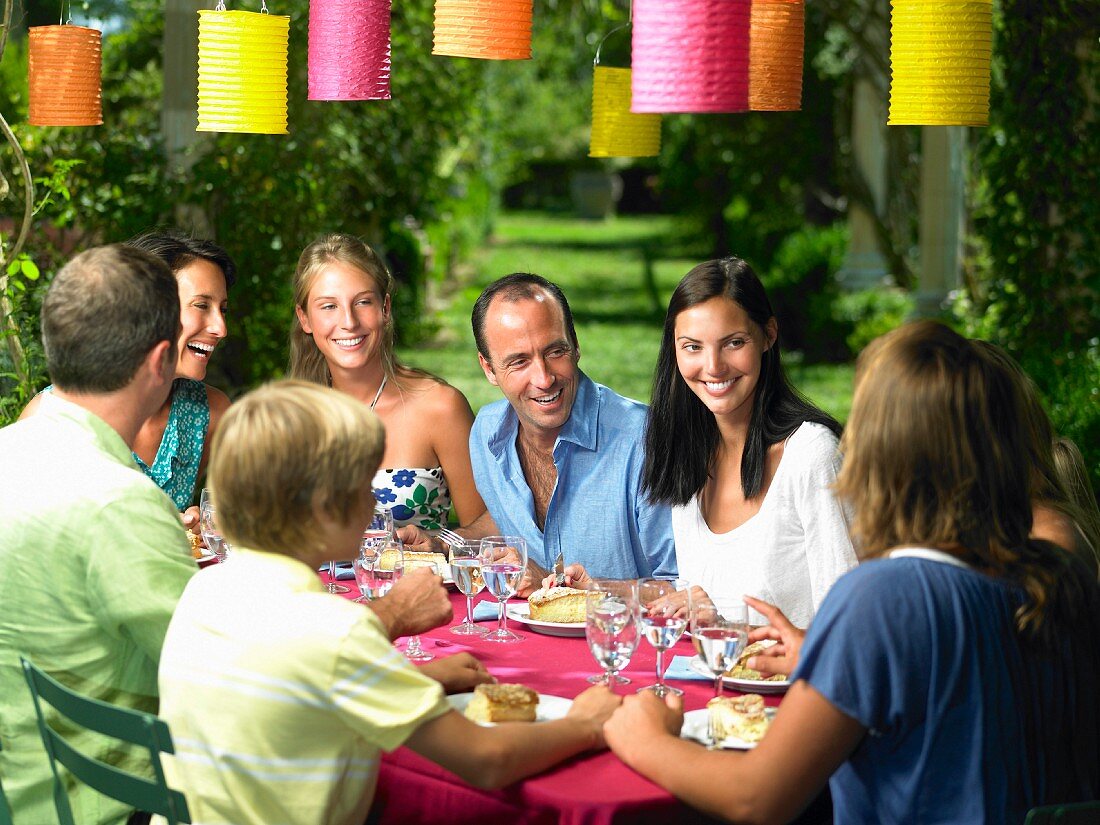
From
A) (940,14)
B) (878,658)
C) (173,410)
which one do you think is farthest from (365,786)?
(940,14)

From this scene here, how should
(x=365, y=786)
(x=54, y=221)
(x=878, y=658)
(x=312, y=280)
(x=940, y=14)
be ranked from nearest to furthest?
(x=878, y=658) → (x=365, y=786) → (x=940, y=14) → (x=312, y=280) → (x=54, y=221)

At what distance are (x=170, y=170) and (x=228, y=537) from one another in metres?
4.96

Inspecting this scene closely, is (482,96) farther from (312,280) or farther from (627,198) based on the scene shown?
(627,198)

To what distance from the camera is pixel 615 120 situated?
5.38m

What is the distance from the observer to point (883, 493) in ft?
7.02

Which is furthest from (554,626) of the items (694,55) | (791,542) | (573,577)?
(694,55)

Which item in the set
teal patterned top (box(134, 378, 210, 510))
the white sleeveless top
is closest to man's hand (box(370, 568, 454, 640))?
the white sleeveless top

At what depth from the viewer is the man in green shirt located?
7.87ft

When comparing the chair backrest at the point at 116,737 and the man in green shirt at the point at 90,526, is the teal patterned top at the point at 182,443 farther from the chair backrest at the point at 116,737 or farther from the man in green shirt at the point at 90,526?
the chair backrest at the point at 116,737

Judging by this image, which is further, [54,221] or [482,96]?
[482,96]

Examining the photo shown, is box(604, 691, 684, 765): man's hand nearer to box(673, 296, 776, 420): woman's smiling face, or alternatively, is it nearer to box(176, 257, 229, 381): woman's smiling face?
box(673, 296, 776, 420): woman's smiling face

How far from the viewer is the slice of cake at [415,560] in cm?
302

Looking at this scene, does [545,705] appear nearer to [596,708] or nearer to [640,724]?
[596,708]

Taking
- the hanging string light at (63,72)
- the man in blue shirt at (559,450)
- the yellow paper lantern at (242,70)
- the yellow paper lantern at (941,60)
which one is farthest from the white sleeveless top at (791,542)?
the hanging string light at (63,72)
